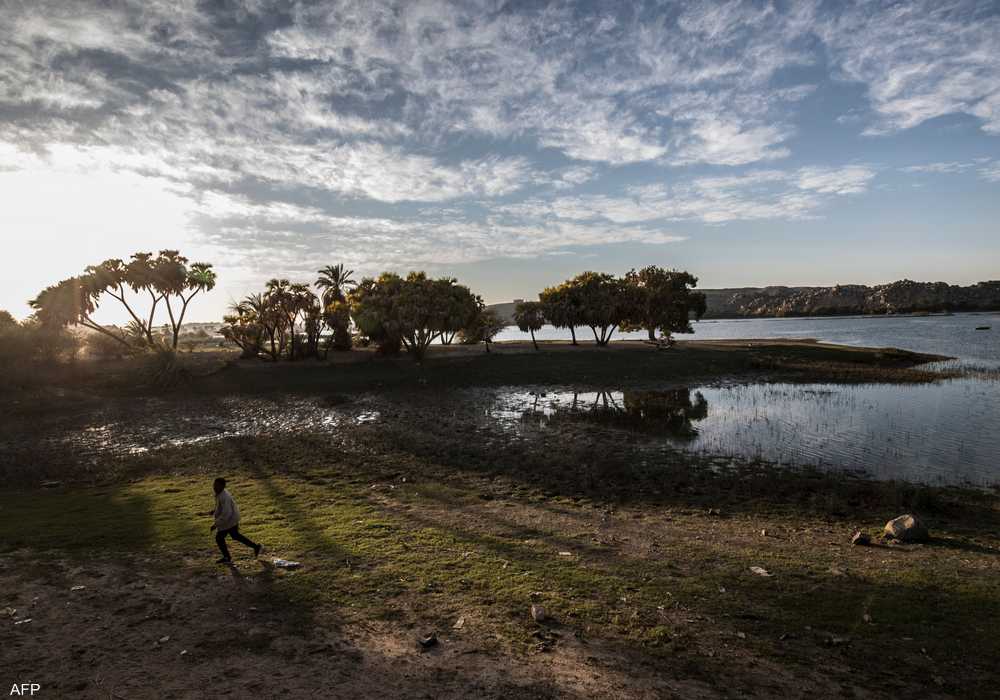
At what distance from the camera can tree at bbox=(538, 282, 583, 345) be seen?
A: 6956cm

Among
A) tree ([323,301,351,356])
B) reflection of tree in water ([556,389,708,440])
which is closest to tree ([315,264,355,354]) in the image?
tree ([323,301,351,356])

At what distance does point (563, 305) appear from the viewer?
6931cm

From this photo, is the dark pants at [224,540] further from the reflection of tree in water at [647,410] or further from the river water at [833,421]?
the reflection of tree in water at [647,410]

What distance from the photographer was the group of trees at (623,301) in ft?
227

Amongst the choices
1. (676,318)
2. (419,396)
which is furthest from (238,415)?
(676,318)

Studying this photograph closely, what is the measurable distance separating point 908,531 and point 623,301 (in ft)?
197

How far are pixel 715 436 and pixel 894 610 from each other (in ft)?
52.2

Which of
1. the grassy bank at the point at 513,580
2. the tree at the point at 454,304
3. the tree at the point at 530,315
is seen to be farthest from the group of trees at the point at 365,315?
the grassy bank at the point at 513,580

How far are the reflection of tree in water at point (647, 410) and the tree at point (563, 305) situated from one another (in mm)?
30319

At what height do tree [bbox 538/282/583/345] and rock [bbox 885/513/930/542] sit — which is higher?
tree [bbox 538/282/583/345]

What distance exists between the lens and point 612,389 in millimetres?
41875

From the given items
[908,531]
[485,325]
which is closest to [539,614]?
[908,531]

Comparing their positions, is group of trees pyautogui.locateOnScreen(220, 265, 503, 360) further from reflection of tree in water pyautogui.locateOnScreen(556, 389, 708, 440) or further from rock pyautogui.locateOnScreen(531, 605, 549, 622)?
rock pyautogui.locateOnScreen(531, 605, 549, 622)

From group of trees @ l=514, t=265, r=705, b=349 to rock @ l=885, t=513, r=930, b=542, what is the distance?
57.4 metres
